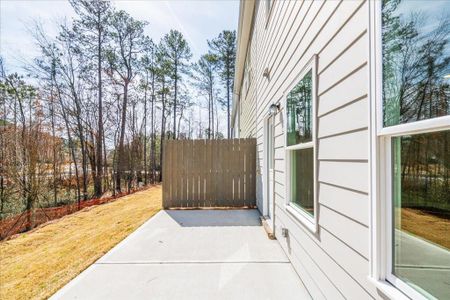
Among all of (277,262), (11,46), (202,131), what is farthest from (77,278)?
(202,131)

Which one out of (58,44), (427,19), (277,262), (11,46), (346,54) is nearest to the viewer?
(427,19)

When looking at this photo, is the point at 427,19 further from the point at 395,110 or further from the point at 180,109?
the point at 180,109

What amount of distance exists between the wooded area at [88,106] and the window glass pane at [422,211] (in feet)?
37.4

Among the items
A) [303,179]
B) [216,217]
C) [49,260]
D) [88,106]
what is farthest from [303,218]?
[88,106]

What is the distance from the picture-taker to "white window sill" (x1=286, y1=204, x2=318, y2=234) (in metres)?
2.20

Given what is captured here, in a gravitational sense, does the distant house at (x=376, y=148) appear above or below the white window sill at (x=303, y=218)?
above

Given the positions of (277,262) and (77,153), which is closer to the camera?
(277,262)

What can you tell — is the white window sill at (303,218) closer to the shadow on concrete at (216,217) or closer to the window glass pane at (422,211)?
the window glass pane at (422,211)

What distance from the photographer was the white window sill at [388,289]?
1134mm

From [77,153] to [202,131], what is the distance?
1430 centimetres

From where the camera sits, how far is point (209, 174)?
21.9 feet

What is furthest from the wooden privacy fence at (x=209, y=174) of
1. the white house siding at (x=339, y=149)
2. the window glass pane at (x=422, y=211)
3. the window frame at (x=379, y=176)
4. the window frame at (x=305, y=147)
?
the window glass pane at (x=422, y=211)

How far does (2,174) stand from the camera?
31.8 feet

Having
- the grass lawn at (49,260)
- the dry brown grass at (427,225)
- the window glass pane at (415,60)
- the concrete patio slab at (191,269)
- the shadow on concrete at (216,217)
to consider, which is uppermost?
the window glass pane at (415,60)
